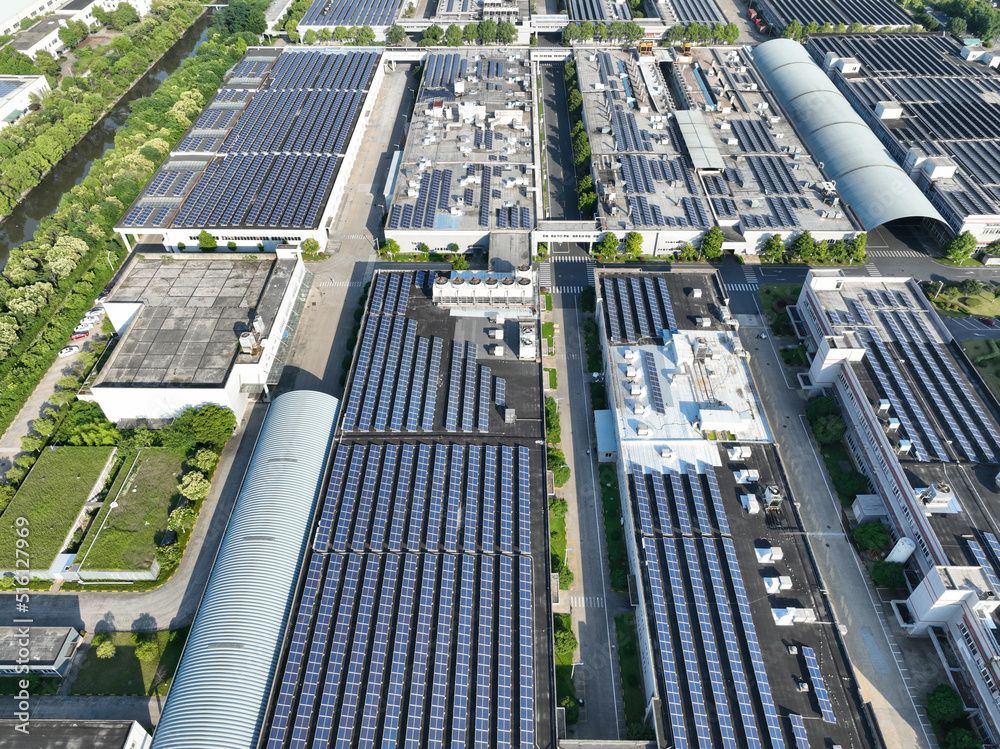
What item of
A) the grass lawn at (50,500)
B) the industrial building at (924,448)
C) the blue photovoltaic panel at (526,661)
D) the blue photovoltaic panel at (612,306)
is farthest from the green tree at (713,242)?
the grass lawn at (50,500)

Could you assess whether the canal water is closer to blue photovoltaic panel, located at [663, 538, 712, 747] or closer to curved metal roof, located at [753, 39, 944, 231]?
blue photovoltaic panel, located at [663, 538, 712, 747]

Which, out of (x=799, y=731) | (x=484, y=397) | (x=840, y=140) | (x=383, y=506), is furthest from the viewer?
(x=840, y=140)

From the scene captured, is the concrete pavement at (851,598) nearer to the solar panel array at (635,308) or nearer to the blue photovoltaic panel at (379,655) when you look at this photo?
the solar panel array at (635,308)

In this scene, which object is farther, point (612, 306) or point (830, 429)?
point (612, 306)

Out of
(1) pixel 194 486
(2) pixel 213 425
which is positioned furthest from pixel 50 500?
(2) pixel 213 425

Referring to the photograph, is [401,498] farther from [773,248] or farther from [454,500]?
[773,248]

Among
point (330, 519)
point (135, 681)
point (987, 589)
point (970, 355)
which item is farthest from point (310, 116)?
point (987, 589)

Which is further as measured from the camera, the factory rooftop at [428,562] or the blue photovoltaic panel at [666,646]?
the blue photovoltaic panel at [666,646]
